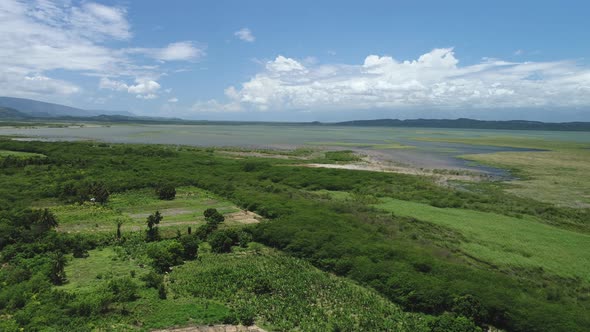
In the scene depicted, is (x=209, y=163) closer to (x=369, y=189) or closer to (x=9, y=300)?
A: (x=369, y=189)

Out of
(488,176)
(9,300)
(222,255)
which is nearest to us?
(9,300)

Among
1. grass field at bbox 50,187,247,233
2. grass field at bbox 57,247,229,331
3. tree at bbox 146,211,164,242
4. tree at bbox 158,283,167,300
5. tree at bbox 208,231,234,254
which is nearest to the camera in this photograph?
grass field at bbox 57,247,229,331

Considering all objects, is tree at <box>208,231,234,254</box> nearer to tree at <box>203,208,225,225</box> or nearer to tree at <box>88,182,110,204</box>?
tree at <box>203,208,225,225</box>

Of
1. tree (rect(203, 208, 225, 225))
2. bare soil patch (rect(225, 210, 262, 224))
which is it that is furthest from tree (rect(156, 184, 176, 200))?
bare soil patch (rect(225, 210, 262, 224))

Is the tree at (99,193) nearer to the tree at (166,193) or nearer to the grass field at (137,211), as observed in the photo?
the grass field at (137,211)

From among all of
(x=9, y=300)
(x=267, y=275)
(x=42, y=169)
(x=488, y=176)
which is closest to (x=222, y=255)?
(x=267, y=275)

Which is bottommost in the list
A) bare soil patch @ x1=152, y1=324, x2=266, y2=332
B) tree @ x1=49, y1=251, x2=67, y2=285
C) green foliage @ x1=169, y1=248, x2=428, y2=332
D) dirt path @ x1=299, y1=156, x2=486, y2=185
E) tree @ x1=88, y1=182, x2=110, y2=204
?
bare soil patch @ x1=152, y1=324, x2=266, y2=332
